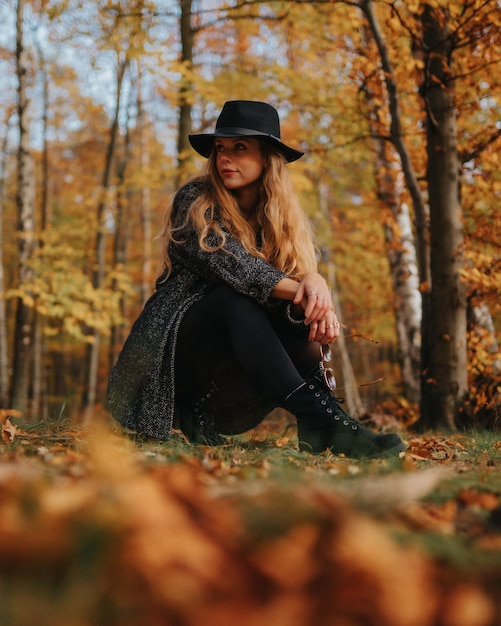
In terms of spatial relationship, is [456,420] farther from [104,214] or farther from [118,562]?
[104,214]

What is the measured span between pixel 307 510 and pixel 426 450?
1680 mm


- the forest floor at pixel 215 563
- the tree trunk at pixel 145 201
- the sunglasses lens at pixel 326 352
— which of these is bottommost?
the forest floor at pixel 215 563

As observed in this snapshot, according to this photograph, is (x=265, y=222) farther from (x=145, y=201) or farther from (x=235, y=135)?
(x=145, y=201)

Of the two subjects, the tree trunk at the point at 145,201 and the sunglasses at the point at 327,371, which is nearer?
the sunglasses at the point at 327,371

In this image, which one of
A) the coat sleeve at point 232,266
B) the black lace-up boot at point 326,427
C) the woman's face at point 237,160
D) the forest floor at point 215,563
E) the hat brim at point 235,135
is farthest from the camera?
the woman's face at point 237,160

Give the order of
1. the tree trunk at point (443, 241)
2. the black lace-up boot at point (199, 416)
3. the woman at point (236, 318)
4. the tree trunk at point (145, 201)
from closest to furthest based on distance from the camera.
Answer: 1. the woman at point (236, 318)
2. the black lace-up boot at point (199, 416)
3. the tree trunk at point (443, 241)
4. the tree trunk at point (145, 201)

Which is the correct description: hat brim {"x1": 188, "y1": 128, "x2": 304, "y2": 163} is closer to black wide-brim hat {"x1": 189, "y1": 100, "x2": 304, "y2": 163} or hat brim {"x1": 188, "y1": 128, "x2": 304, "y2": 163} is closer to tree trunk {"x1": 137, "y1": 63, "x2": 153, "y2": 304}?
black wide-brim hat {"x1": 189, "y1": 100, "x2": 304, "y2": 163}

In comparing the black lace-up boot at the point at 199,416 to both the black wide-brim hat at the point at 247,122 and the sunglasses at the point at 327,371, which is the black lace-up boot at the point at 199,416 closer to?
the sunglasses at the point at 327,371

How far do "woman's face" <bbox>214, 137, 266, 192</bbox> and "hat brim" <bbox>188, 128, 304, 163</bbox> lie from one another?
0.06 metres

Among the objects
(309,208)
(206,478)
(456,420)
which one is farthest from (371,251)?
(206,478)

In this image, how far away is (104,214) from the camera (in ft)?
35.7

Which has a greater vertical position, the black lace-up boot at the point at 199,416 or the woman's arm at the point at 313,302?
the woman's arm at the point at 313,302

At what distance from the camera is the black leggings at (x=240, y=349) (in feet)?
7.93

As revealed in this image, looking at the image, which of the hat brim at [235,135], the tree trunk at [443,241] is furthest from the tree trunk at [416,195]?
the hat brim at [235,135]
